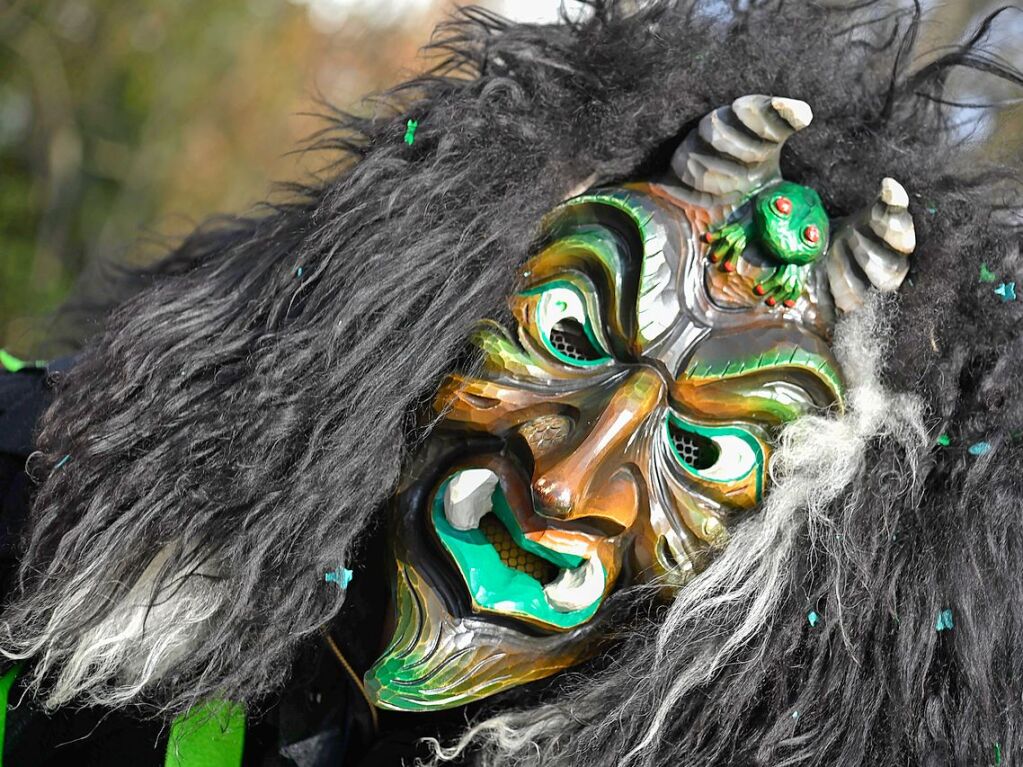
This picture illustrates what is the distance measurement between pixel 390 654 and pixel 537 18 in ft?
3.73

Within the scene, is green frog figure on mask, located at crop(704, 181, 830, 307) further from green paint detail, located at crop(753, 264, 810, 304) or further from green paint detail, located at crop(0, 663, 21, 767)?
green paint detail, located at crop(0, 663, 21, 767)

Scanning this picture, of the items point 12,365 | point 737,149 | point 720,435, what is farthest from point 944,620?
point 12,365

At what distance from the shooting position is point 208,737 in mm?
1548

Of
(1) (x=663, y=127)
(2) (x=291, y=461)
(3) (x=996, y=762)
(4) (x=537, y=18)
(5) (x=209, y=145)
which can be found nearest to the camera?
(3) (x=996, y=762)

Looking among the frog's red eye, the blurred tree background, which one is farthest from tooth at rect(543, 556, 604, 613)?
the blurred tree background

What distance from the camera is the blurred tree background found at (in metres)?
5.72

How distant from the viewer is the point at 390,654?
1.43m

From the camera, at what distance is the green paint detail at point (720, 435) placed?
1.41 meters

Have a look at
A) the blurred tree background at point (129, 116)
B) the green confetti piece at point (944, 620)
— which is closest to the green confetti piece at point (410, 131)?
the green confetti piece at point (944, 620)

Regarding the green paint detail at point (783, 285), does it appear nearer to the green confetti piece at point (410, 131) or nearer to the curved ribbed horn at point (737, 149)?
the curved ribbed horn at point (737, 149)

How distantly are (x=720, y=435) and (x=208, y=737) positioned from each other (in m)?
0.89

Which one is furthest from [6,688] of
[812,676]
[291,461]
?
[812,676]

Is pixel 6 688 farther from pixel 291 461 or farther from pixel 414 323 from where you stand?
pixel 414 323

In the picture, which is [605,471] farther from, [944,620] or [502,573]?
[944,620]
